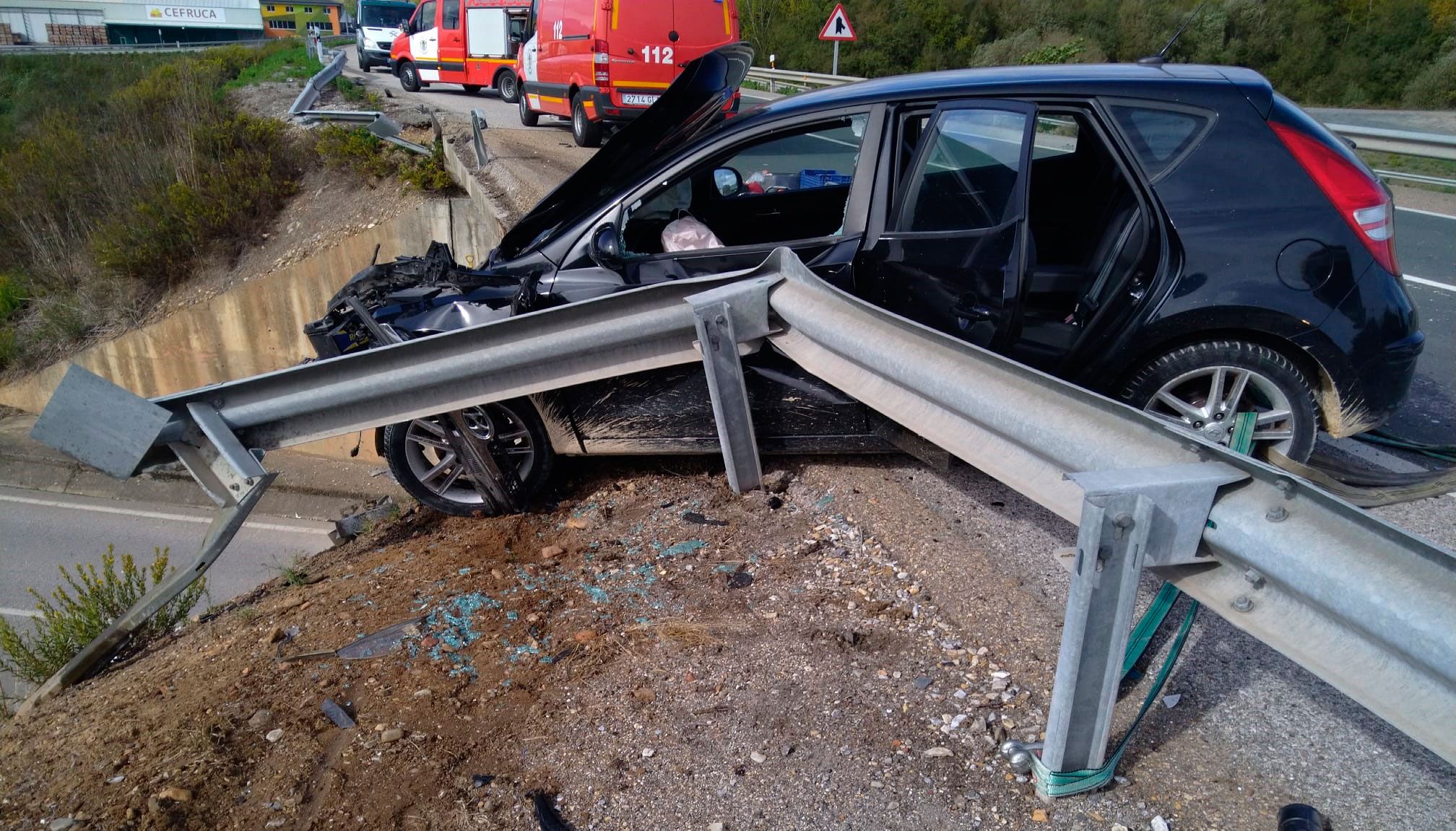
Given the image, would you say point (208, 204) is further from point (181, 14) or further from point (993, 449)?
point (181, 14)

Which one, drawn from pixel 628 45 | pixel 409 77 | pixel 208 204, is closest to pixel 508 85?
pixel 409 77

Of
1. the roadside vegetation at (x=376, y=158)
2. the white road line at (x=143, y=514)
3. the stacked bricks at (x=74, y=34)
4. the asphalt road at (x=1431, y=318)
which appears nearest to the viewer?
the asphalt road at (x=1431, y=318)

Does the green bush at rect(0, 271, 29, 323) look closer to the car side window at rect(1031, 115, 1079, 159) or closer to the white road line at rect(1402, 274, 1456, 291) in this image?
the car side window at rect(1031, 115, 1079, 159)

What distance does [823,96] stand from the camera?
434 centimetres

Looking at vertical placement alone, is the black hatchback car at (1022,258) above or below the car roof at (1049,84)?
below

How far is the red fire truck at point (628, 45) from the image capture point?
1427 centimetres

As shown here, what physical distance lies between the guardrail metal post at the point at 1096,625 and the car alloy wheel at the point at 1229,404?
1904 millimetres

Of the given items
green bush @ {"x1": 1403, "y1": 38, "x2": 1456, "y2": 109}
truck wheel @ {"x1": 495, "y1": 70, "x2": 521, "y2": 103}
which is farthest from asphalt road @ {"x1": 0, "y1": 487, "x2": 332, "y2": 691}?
green bush @ {"x1": 1403, "y1": 38, "x2": 1456, "y2": 109}

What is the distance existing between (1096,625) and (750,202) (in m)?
3.77

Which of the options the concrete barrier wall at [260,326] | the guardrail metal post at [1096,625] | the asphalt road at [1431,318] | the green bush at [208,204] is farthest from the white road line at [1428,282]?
the green bush at [208,204]

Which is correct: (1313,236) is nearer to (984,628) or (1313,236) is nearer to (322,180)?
(984,628)

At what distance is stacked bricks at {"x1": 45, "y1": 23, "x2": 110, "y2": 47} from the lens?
209 feet

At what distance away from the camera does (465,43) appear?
23.6 meters

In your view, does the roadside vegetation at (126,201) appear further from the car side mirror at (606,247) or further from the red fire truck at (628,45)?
the car side mirror at (606,247)
